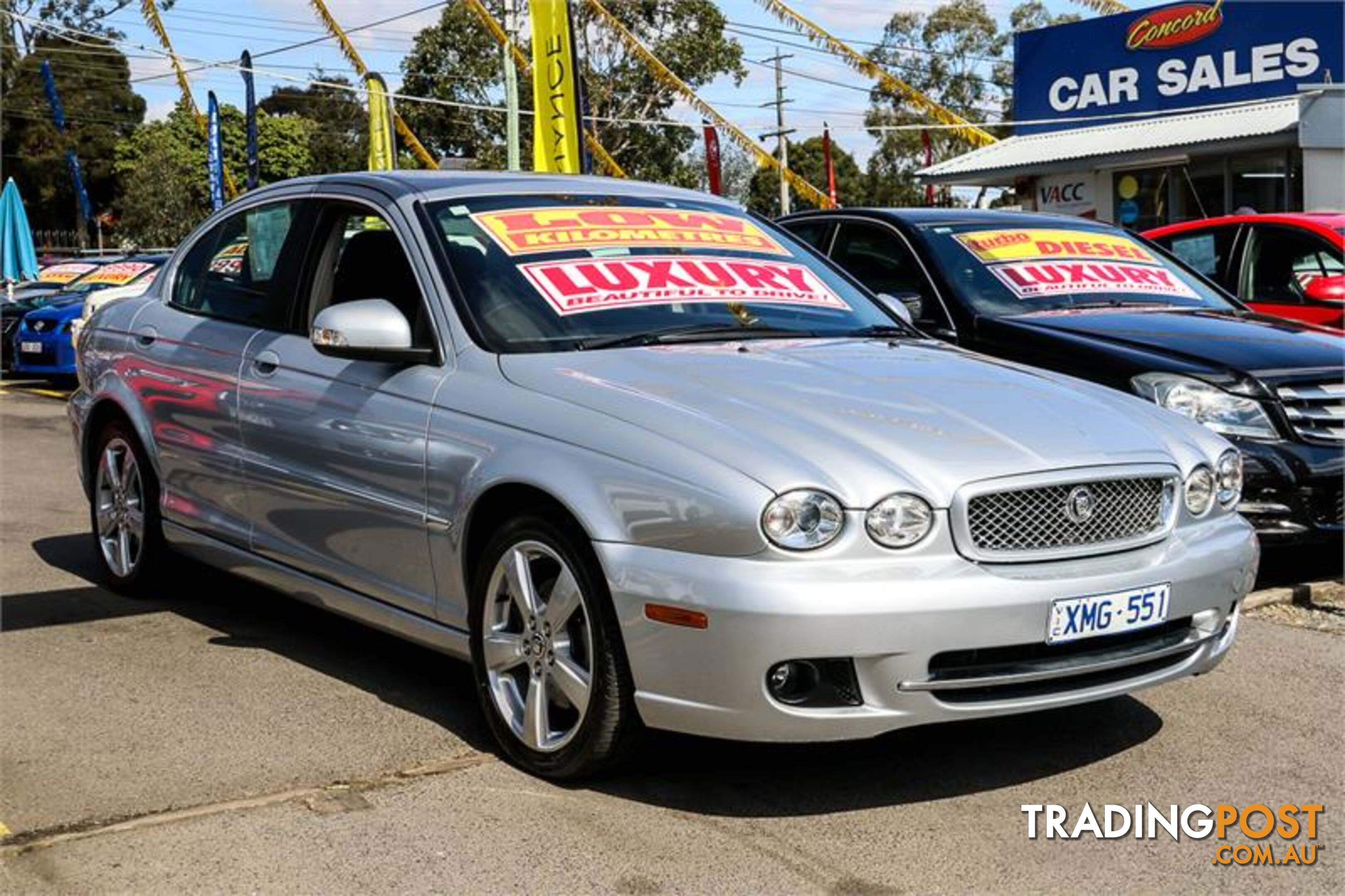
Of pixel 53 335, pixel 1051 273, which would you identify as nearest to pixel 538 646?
pixel 1051 273

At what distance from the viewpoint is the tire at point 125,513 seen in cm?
638

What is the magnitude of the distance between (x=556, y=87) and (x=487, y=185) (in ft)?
44.2

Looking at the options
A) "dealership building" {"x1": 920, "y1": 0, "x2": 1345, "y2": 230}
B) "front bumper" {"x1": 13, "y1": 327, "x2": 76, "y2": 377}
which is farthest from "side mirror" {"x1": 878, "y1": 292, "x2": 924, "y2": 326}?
"dealership building" {"x1": 920, "y1": 0, "x2": 1345, "y2": 230}

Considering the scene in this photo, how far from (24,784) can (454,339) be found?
1.69 meters

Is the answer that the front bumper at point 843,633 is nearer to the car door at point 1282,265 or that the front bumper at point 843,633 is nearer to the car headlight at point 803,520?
the car headlight at point 803,520

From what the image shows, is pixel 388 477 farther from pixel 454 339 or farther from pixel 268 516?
pixel 268 516

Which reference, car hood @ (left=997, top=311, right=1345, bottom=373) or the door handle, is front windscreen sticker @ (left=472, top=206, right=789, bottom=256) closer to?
the door handle

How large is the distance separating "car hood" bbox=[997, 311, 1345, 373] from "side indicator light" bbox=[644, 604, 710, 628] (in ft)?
11.8

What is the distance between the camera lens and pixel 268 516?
5508 mm

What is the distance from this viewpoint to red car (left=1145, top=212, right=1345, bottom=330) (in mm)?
9648

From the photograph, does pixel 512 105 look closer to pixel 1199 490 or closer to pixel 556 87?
pixel 556 87

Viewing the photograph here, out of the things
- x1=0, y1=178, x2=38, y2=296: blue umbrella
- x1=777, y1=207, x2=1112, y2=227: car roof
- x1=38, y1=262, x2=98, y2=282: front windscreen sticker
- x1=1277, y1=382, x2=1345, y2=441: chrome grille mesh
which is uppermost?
x1=0, y1=178, x2=38, y2=296: blue umbrella

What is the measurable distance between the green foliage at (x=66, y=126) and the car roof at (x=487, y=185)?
241 feet

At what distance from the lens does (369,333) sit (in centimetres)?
479
